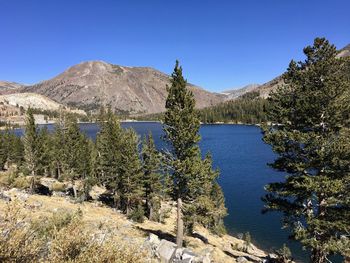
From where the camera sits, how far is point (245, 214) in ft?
195

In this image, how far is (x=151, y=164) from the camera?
46.4 meters

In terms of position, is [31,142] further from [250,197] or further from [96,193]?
[250,197]

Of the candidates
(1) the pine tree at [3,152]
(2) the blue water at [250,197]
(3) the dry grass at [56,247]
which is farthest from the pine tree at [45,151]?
(3) the dry grass at [56,247]

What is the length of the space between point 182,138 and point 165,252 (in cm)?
935

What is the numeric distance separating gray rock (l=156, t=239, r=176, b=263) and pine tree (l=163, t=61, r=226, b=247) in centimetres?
284

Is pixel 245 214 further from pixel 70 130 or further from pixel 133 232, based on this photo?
pixel 70 130

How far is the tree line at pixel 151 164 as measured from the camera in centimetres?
2670

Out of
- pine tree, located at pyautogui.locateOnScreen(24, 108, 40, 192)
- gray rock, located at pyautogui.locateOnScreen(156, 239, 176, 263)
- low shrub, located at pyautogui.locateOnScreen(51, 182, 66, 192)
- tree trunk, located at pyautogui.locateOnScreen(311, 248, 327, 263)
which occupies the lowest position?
low shrub, located at pyautogui.locateOnScreen(51, 182, 66, 192)

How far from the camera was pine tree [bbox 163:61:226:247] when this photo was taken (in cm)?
2630

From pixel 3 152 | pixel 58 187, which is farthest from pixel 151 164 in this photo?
pixel 3 152

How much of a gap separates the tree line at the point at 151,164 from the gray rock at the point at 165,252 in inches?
121

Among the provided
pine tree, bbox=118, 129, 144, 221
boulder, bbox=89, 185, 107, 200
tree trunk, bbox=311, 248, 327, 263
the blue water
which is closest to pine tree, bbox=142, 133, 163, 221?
pine tree, bbox=118, 129, 144, 221

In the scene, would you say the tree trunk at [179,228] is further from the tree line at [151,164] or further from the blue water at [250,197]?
A: the blue water at [250,197]

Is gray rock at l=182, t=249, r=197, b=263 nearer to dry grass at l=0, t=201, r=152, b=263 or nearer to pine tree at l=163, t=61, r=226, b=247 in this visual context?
pine tree at l=163, t=61, r=226, b=247
